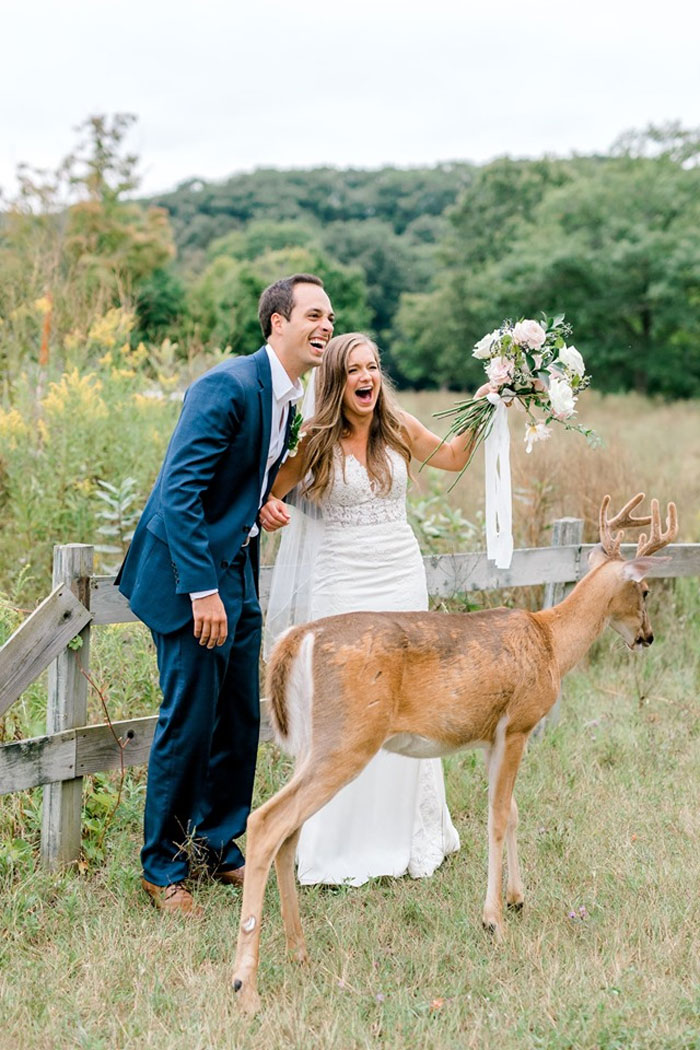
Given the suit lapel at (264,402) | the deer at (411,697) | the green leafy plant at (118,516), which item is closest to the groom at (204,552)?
the suit lapel at (264,402)

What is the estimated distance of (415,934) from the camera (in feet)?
13.4

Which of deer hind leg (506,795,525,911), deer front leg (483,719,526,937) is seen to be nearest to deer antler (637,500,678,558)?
deer front leg (483,719,526,937)

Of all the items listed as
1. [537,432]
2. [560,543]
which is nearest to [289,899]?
[537,432]

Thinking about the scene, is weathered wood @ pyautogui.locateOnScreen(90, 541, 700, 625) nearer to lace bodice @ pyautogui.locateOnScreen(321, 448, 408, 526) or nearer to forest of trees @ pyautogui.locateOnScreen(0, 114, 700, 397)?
lace bodice @ pyautogui.locateOnScreen(321, 448, 408, 526)

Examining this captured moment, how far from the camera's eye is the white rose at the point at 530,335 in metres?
4.46

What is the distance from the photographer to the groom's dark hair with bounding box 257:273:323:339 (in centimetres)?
423

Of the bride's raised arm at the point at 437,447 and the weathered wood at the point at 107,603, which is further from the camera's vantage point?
the bride's raised arm at the point at 437,447

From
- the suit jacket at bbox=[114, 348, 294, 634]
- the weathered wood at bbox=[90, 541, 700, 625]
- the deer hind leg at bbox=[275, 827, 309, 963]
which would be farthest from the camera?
the weathered wood at bbox=[90, 541, 700, 625]

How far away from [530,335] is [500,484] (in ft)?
2.36

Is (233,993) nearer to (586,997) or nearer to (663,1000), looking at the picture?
(586,997)

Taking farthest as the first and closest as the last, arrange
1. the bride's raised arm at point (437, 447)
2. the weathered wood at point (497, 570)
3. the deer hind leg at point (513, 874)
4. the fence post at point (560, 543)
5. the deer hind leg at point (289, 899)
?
the fence post at point (560, 543)
the weathered wood at point (497, 570)
the bride's raised arm at point (437, 447)
the deer hind leg at point (513, 874)
the deer hind leg at point (289, 899)

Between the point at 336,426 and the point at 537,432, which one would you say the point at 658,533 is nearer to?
the point at 537,432

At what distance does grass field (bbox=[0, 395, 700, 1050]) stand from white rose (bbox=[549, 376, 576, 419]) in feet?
6.43

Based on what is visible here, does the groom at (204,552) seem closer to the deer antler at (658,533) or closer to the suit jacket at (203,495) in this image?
the suit jacket at (203,495)
